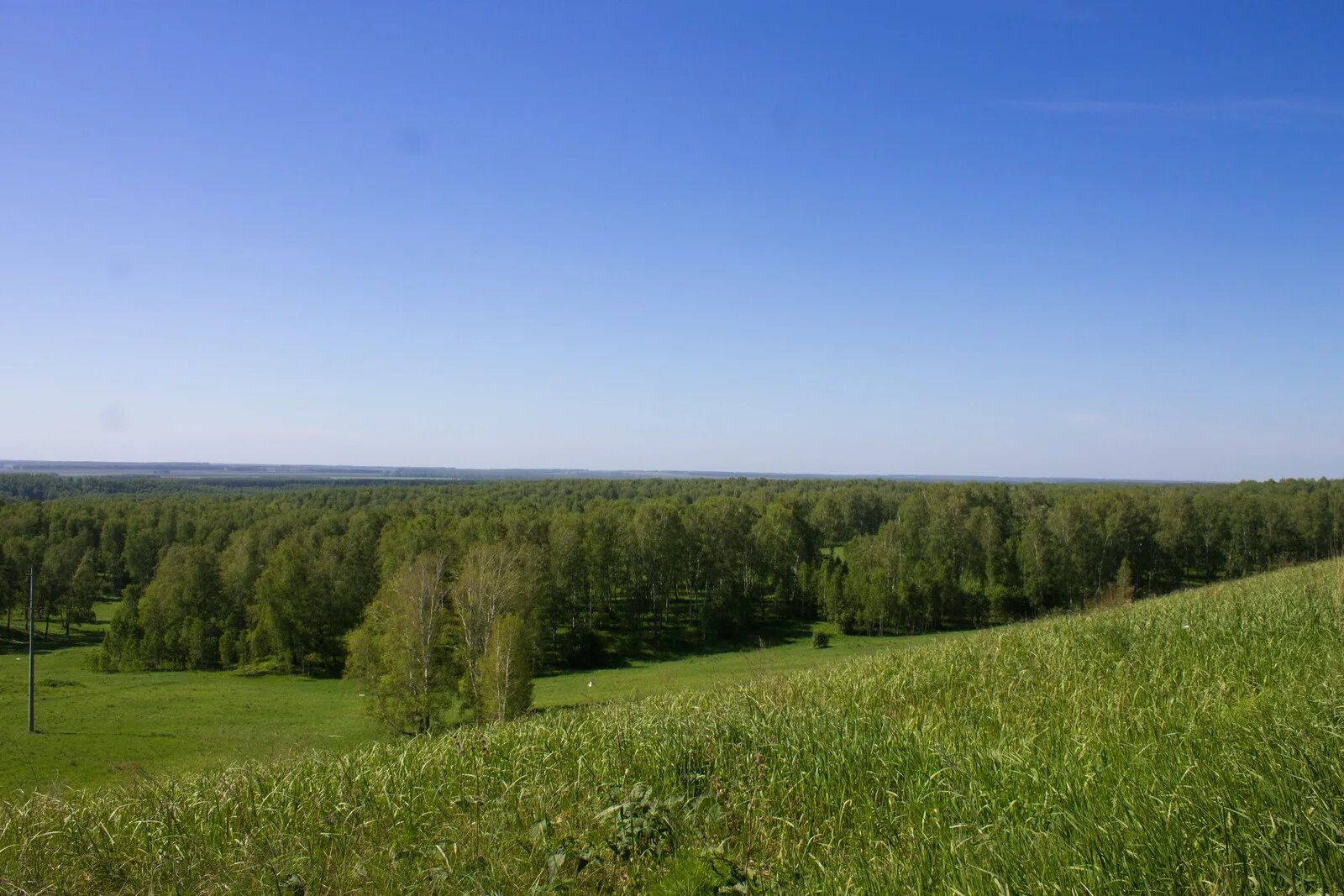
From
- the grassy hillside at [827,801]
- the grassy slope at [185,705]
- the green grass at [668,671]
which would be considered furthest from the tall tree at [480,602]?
the grassy hillside at [827,801]

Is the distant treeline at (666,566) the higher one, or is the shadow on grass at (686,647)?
the distant treeline at (666,566)

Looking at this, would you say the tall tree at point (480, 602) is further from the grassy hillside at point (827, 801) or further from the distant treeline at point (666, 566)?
the grassy hillside at point (827, 801)

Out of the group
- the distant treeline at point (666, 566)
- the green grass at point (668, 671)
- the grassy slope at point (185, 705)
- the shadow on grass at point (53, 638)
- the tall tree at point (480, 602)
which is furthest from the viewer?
the shadow on grass at point (53, 638)

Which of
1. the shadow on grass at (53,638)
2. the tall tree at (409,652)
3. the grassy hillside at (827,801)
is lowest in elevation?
the shadow on grass at (53,638)

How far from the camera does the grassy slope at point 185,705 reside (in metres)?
27.5

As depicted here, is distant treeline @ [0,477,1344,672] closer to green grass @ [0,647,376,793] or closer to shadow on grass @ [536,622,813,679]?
shadow on grass @ [536,622,813,679]

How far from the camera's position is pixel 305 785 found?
6.44 m

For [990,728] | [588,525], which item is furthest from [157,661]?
[990,728]

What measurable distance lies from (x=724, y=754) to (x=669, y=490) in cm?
13186

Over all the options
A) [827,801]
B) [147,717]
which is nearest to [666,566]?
[147,717]

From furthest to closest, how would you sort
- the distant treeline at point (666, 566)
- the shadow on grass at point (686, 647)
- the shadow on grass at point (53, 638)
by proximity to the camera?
1. the shadow on grass at point (53, 638)
2. the distant treeline at point (666, 566)
3. the shadow on grass at point (686, 647)

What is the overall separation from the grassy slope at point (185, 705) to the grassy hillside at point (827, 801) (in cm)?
1387

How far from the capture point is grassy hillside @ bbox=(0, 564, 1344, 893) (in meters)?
3.72

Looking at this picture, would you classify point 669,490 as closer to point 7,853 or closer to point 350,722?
point 350,722
